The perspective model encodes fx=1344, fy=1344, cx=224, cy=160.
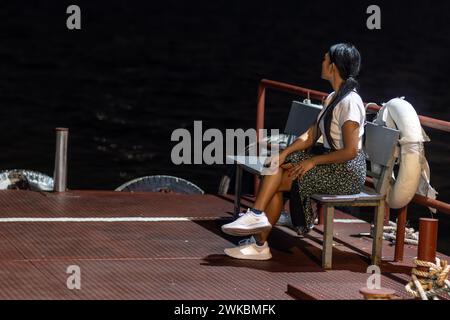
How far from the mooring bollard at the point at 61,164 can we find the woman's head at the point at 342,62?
3.04 meters

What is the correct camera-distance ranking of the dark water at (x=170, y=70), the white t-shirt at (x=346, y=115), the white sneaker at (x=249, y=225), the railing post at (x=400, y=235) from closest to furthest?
1. the white t-shirt at (x=346, y=115)
2. the white sneaker at (x=249, y=225)
3. the railing post at (x=400, y=235)
4. the dark water at (x=170, y=70)

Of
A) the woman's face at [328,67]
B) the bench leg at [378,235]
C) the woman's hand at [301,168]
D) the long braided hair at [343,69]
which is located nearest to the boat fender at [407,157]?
the bench leg at [378,235]

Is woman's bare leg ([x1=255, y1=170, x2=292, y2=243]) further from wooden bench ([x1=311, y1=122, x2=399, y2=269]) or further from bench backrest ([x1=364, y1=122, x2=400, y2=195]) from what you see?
bench backrest ([x1=364, y1=122, x2=400, y2=195])

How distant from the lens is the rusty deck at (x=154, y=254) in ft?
27.2

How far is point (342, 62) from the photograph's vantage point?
29.9ft

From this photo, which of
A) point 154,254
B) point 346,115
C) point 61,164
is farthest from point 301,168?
point 61,164

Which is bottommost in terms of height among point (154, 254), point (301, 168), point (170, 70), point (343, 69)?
point (170, 70)

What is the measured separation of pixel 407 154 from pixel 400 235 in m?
0.67

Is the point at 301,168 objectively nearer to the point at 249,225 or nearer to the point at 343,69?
the point at 249,225

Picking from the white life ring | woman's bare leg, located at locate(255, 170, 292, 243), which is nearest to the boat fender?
the white life ring

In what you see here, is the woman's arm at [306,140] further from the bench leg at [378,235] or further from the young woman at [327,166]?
the bench leg at [378,235]

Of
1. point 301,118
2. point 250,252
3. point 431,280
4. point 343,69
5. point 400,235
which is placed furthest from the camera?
point 301,118

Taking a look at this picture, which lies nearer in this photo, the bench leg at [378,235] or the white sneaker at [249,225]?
the white sneaker at [249,225]
